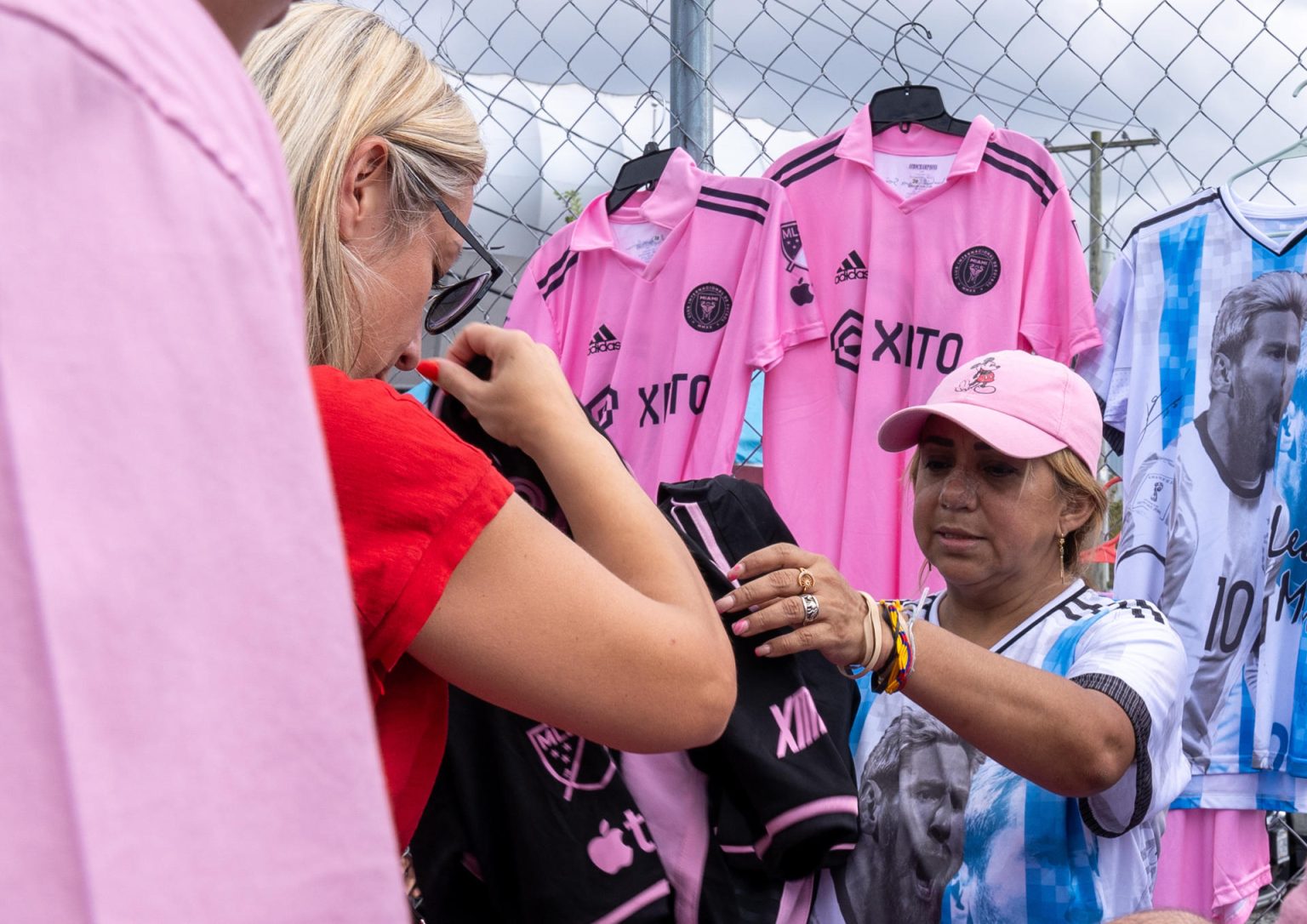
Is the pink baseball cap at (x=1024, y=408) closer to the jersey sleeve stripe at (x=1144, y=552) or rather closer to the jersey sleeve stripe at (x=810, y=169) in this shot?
the jersey sleeve stripe at (x=1144, y=552)

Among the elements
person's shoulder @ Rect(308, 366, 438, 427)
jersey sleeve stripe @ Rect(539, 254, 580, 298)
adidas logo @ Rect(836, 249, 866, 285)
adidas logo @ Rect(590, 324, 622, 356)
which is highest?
adidas logo @ Rect(836, 249, 866, 285)

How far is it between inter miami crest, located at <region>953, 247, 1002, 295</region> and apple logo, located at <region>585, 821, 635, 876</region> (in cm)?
181

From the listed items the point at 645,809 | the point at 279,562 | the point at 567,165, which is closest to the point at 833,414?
the point at 645,809

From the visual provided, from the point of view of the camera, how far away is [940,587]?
281 centimetres

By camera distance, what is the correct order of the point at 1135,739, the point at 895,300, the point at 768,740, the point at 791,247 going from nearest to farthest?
the point at 768,740 < the point at 1135,739 < the point at 895,300 < the point at 791,247

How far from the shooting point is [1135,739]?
167cm

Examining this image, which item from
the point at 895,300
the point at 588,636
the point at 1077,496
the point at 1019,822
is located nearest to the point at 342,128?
the point at 588,636

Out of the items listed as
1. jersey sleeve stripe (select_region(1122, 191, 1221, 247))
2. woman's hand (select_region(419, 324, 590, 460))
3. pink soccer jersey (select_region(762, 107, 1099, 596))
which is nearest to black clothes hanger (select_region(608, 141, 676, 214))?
pink soccer jersey (select_region(762, 107, 1099, 596))

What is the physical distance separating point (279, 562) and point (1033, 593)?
5.93 ft

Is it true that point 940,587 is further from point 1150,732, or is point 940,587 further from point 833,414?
point 1150,732

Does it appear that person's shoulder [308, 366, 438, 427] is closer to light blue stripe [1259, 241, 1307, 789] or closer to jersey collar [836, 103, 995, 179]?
light blue stripe [1259, 241, 1307, 789]

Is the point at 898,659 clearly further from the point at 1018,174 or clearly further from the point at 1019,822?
the point at 1018,174

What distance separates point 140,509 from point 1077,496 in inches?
76.7

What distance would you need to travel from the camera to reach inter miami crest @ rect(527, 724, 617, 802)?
1318 mm
